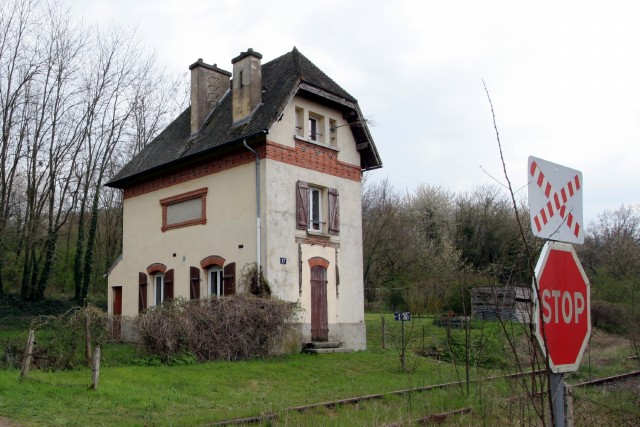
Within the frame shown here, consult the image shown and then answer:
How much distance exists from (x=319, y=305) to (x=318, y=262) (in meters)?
1.45

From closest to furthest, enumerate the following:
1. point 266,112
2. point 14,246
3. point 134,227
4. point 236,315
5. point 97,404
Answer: point 97,404 → point 236,315 → point 266,112 → point 134,227 → point 14,246

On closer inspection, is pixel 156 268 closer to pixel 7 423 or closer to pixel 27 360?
pixel 27 360

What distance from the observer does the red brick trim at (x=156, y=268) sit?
23.4 m

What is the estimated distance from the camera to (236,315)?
696 inches

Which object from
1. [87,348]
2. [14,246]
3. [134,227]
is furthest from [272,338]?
[14,246]

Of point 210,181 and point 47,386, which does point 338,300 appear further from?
point 47,386

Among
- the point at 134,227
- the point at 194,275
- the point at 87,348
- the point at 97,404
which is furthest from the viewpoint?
the point at 134,227

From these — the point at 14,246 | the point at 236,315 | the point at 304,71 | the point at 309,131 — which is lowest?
the point at 236,315

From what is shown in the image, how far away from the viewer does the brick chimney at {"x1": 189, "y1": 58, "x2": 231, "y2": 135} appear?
23922 millimetres

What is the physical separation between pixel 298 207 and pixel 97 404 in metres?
11.3

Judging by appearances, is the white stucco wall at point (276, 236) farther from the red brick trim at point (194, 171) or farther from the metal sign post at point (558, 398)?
the metal sign post at point (558, 398)

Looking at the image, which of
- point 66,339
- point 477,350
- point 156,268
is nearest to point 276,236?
point 156,268

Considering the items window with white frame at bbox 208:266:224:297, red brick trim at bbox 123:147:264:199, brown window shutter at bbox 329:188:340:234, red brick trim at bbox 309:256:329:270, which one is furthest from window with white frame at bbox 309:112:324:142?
window with white frame at bbox 208:266:224:297

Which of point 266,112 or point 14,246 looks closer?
point 266,112
